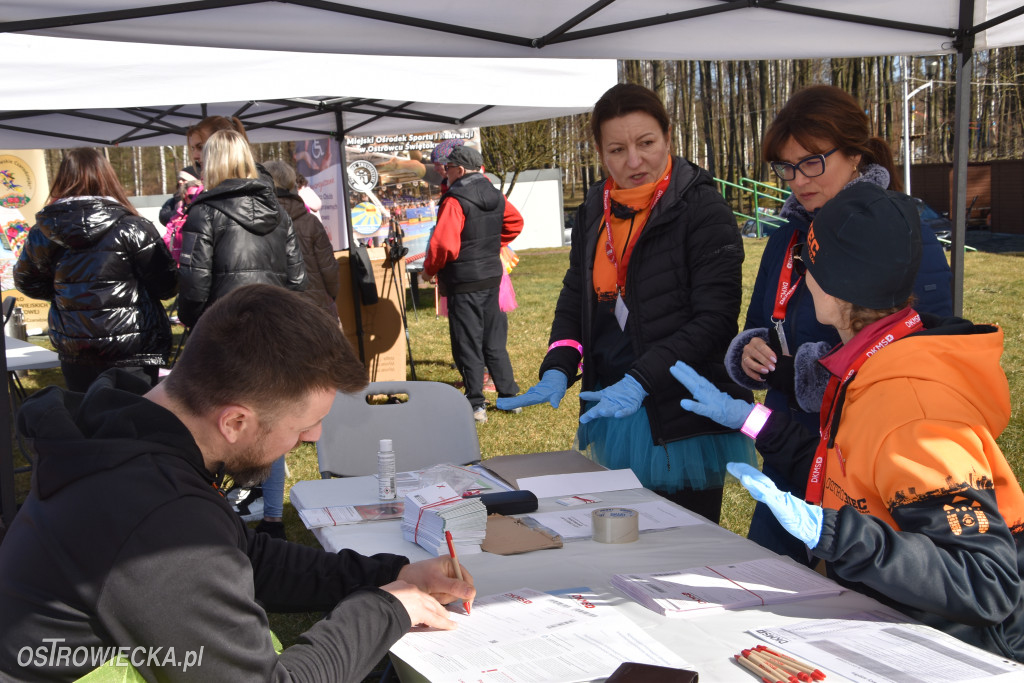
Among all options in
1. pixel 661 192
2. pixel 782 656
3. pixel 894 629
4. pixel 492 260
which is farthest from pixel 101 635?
pixel 492 260

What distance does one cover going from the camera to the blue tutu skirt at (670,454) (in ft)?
7.89

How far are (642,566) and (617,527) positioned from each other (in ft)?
0.47

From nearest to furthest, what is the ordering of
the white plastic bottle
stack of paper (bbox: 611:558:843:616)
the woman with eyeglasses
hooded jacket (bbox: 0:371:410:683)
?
hooded jacket (bbox: 0:371:410:683) < stack of paper (bbox: 611:558:843:616) < the woman with eyeglasses < the white plastic bottle

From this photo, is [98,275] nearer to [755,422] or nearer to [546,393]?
[546,393]

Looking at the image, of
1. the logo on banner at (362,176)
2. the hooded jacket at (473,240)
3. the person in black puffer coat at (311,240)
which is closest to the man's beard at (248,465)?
the person in black puffer coat at (311,240)

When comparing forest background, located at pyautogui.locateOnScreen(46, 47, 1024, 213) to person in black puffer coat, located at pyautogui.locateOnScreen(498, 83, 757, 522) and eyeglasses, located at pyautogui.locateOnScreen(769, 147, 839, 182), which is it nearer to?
person in black puffer coat, located at pyautogui.locateOnScreen(498, 83, 757, 522)

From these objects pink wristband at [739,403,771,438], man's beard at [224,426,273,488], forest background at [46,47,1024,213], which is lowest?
pink wristband at [739,403,771,438]

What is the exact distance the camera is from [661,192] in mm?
2467

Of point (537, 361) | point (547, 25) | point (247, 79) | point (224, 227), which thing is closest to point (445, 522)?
point (547, 25)

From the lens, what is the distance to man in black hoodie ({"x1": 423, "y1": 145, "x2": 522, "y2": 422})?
554 centimetres

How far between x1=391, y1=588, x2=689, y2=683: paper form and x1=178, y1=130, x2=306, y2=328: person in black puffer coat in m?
2.46

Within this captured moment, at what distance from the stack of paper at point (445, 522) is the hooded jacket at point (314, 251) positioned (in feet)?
9.30

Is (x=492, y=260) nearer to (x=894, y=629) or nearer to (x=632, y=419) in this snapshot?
(x=632, y=419)

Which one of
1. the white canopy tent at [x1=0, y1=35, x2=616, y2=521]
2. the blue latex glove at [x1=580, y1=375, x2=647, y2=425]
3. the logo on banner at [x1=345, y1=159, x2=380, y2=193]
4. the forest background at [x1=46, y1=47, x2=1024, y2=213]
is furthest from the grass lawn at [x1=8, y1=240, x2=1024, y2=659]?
the forest background at [x1=46, y1=47, x2=1024, y2=213]
